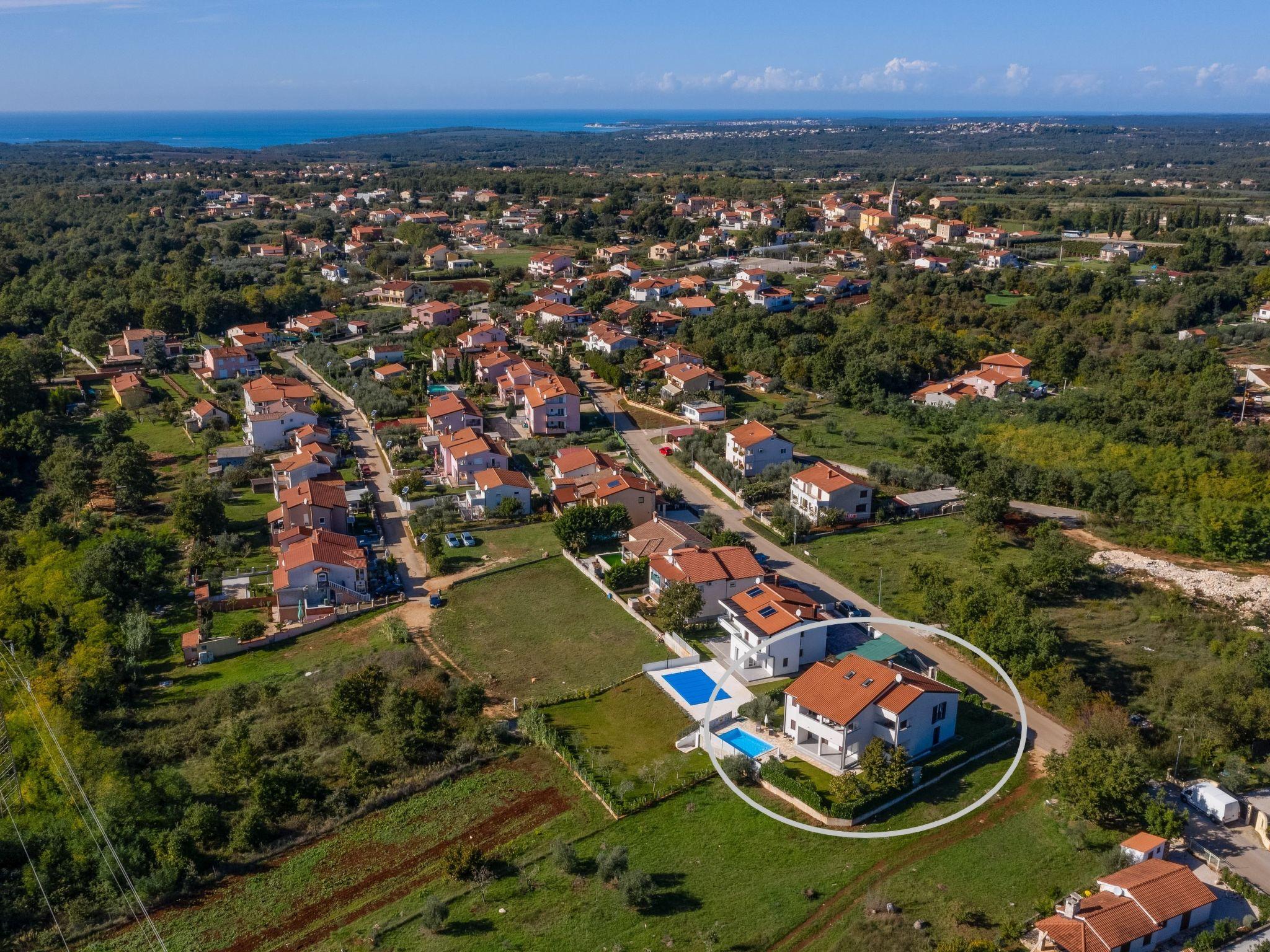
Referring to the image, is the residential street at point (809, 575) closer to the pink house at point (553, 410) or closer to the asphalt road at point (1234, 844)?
the pink house at point (553, 410)

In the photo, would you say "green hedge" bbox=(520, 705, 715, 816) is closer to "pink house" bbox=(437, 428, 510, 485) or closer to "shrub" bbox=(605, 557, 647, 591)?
"shrub" bbox=(605, 557, 647, 591)

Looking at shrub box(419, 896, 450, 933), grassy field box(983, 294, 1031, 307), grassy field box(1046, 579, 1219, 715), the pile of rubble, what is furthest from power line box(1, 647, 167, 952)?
grassy field box(983, 294, 1031, 307)

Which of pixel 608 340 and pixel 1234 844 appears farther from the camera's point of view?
pixel 608 340

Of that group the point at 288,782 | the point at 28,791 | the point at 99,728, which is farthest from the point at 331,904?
the point at 99,728

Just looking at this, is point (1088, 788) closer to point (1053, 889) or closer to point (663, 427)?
point (1053, 889)

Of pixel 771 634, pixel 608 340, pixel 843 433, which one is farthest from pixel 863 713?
pixel 608 340

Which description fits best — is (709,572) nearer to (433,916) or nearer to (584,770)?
(584,770)
